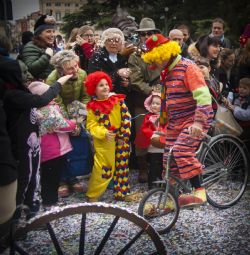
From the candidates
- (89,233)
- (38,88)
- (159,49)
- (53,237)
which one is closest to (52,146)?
(38,88)

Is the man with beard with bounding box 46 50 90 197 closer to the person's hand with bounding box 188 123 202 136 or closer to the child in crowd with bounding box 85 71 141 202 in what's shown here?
the child in crowd with bounding box 85 71 141 202

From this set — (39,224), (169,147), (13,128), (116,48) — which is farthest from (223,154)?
(39,224)

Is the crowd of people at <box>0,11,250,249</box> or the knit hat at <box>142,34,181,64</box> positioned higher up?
the knit hat at <box>142,34,181,64</box>

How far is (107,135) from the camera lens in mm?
3852

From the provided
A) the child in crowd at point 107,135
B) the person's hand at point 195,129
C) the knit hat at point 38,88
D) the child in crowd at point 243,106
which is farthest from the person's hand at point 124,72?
the person's hand at point 195,129

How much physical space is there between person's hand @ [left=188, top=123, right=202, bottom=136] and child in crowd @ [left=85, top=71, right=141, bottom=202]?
97 cm

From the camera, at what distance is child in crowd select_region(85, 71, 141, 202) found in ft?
12.8

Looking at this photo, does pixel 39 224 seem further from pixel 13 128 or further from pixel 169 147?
pixel 169 147

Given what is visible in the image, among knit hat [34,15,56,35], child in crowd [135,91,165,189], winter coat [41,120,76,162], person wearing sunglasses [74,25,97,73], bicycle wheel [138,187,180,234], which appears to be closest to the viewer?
bicycle wheel [138,187,180,234]

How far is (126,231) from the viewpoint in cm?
333

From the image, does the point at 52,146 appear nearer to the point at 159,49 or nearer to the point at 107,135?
the point at 107,135

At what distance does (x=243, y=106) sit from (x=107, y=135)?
1.74 metres

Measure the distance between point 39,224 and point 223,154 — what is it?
8.47 ft

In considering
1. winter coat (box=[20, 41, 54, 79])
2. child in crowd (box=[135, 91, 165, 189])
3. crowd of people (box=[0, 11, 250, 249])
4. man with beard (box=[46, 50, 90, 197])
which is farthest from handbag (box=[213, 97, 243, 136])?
winter coat (box=[20, 41, 54, 79])
